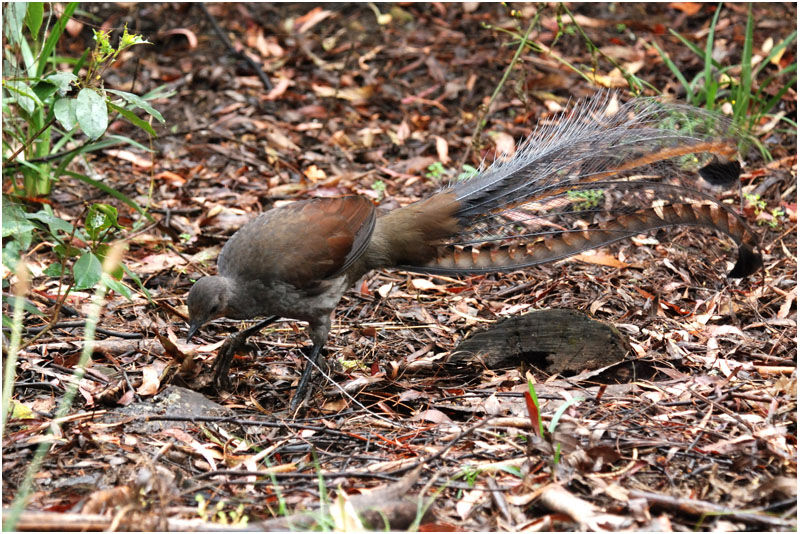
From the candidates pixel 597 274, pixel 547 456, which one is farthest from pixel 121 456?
pixel 597 274

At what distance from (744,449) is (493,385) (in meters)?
1.31

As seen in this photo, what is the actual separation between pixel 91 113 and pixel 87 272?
26.0 inches

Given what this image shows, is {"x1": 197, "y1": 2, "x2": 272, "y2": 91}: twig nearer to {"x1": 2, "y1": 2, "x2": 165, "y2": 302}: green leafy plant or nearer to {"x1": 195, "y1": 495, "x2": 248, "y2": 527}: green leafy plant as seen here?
{"x1": 2, "y1": 2, "x2": 165, "y2": 302}: green leafy plant

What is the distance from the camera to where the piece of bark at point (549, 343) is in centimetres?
424

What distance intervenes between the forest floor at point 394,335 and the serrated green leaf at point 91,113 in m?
0.80

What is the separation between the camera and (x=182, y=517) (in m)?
2.88

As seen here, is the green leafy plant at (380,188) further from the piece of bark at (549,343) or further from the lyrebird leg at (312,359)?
the piece of bark at (549,343)

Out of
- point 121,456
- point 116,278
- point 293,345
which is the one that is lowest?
point 293,345

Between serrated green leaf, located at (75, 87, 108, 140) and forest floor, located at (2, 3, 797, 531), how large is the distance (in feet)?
2.62

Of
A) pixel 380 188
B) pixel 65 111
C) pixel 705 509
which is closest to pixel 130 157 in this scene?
pixel 380 188

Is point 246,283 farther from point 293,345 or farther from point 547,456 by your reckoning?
point 547,456

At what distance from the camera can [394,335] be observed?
16.4ft

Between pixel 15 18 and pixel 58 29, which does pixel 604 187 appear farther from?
pixel 58 29

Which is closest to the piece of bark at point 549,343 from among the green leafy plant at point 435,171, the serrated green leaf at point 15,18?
the green leafy plant at point 435,171
